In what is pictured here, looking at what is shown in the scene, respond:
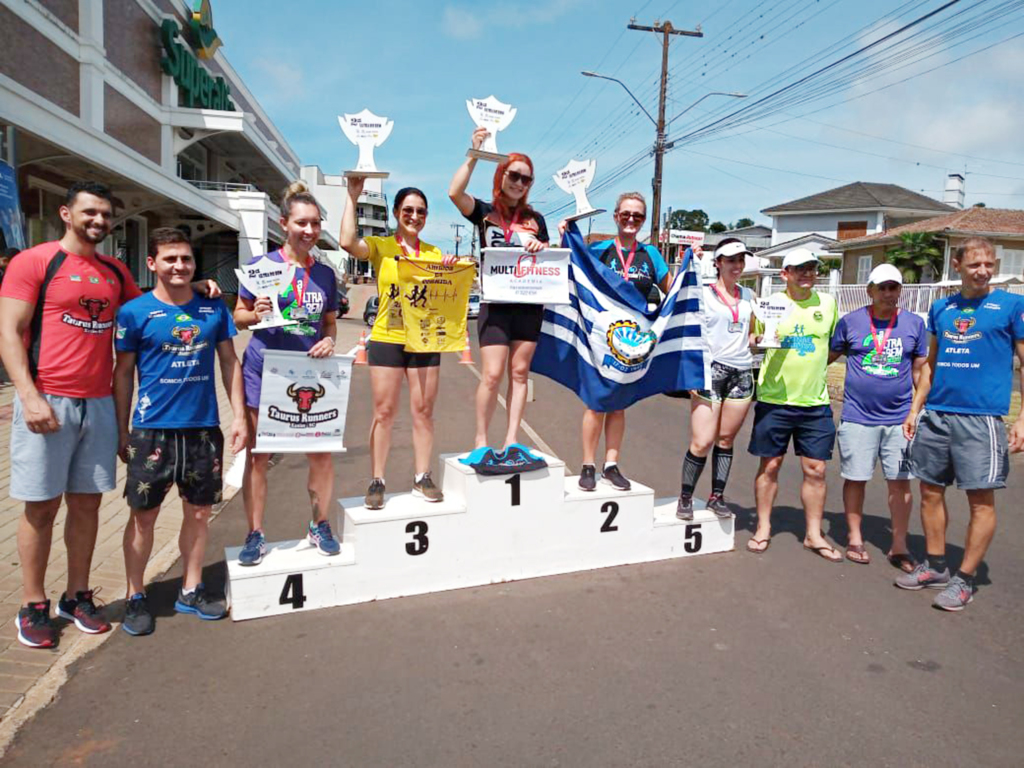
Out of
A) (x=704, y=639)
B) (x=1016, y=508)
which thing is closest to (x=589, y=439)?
(x=704, y=639)

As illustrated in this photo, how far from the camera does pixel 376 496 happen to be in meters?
4.28

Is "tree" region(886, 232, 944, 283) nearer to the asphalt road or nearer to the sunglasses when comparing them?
the asphalt road

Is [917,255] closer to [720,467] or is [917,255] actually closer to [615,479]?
[720,467]

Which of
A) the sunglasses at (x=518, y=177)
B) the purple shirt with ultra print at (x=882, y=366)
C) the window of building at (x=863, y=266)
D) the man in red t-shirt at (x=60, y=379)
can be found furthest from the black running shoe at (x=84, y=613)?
the window of building at (x=863, y=266)

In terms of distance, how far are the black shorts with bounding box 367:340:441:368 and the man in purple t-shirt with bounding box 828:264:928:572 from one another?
9.36 ft

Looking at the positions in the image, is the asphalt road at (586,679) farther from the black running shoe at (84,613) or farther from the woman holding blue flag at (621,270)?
the woman holding blue flag at (621,270)

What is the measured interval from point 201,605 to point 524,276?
271 cm

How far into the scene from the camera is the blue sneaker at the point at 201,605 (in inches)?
154

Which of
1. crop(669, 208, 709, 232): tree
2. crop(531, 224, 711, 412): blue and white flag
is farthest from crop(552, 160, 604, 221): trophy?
crop(669, 208, 709, 232): tree

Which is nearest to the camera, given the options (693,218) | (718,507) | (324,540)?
(324,540)

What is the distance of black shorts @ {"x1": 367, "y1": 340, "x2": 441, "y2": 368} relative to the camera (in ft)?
14.5

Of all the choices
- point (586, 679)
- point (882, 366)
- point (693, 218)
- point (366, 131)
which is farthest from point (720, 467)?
point (693, 218)

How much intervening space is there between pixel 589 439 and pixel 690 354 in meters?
0.95

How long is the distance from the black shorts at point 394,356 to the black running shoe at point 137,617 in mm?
1804
